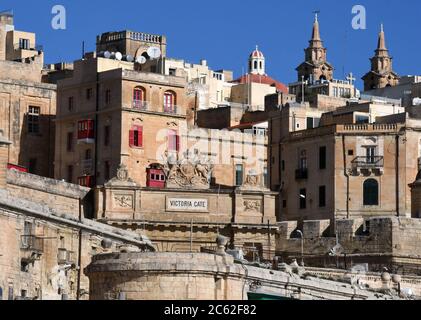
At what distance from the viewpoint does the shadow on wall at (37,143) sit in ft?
315

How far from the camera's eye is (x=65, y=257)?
66.5m

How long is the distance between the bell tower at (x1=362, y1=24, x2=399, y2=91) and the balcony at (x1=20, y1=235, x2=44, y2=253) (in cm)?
7301

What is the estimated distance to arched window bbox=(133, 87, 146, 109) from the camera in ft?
300

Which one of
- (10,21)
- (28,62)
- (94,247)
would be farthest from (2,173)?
(10,21)

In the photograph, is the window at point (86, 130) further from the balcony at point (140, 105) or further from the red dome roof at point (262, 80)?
the red dome roof at point (262, 80)

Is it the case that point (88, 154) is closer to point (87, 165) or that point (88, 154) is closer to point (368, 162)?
point (87, 165)

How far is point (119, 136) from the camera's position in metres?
90.8

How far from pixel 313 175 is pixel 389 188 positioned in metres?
3.61

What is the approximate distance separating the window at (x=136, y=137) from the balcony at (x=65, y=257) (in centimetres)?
2390

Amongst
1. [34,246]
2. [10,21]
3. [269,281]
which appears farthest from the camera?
[10,21]

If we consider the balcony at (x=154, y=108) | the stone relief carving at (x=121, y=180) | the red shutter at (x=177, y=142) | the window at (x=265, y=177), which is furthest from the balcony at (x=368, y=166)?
the stone relief carving at (x=121, y=180)

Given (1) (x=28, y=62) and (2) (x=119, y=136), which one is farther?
(1) (x=28, y=62)

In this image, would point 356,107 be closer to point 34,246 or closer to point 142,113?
point 142,113

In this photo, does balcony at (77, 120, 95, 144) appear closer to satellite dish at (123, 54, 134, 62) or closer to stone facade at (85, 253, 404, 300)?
satellite dish at (123, 54, 134, 62)
